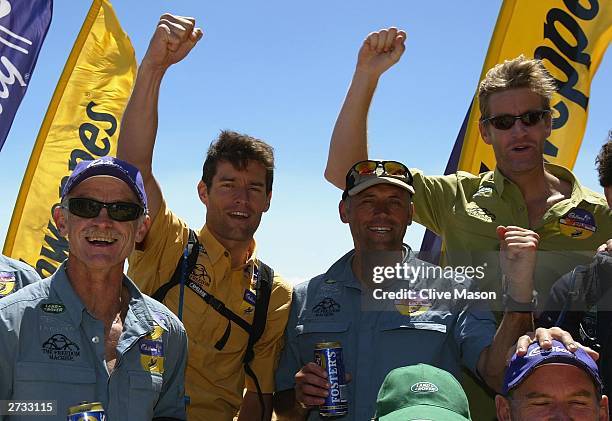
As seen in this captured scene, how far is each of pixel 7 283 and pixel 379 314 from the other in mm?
2159

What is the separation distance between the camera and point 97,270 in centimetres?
334

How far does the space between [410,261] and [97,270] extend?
1798 mm

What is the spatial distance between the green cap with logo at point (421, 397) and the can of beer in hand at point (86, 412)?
1.08m

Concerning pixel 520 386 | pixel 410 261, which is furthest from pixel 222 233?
pixel 520 386

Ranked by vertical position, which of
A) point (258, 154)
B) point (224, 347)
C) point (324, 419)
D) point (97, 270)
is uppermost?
point (258, 154)

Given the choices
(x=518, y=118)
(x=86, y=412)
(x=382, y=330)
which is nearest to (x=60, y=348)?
(x=86, y=412)

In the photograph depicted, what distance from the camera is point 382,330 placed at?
3.95 metres

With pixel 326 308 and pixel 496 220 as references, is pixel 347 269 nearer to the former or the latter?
pixel 326 308

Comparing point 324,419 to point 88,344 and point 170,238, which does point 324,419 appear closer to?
point 88,344

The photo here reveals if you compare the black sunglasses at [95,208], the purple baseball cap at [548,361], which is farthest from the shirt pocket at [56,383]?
the purple baseball cap at [548,361]

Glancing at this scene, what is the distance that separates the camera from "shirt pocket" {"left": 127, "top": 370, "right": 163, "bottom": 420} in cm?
314

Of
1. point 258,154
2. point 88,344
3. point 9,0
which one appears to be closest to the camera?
point 88,344

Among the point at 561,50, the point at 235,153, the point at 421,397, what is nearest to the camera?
the point at 421,397

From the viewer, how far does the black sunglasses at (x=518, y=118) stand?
4367mm
